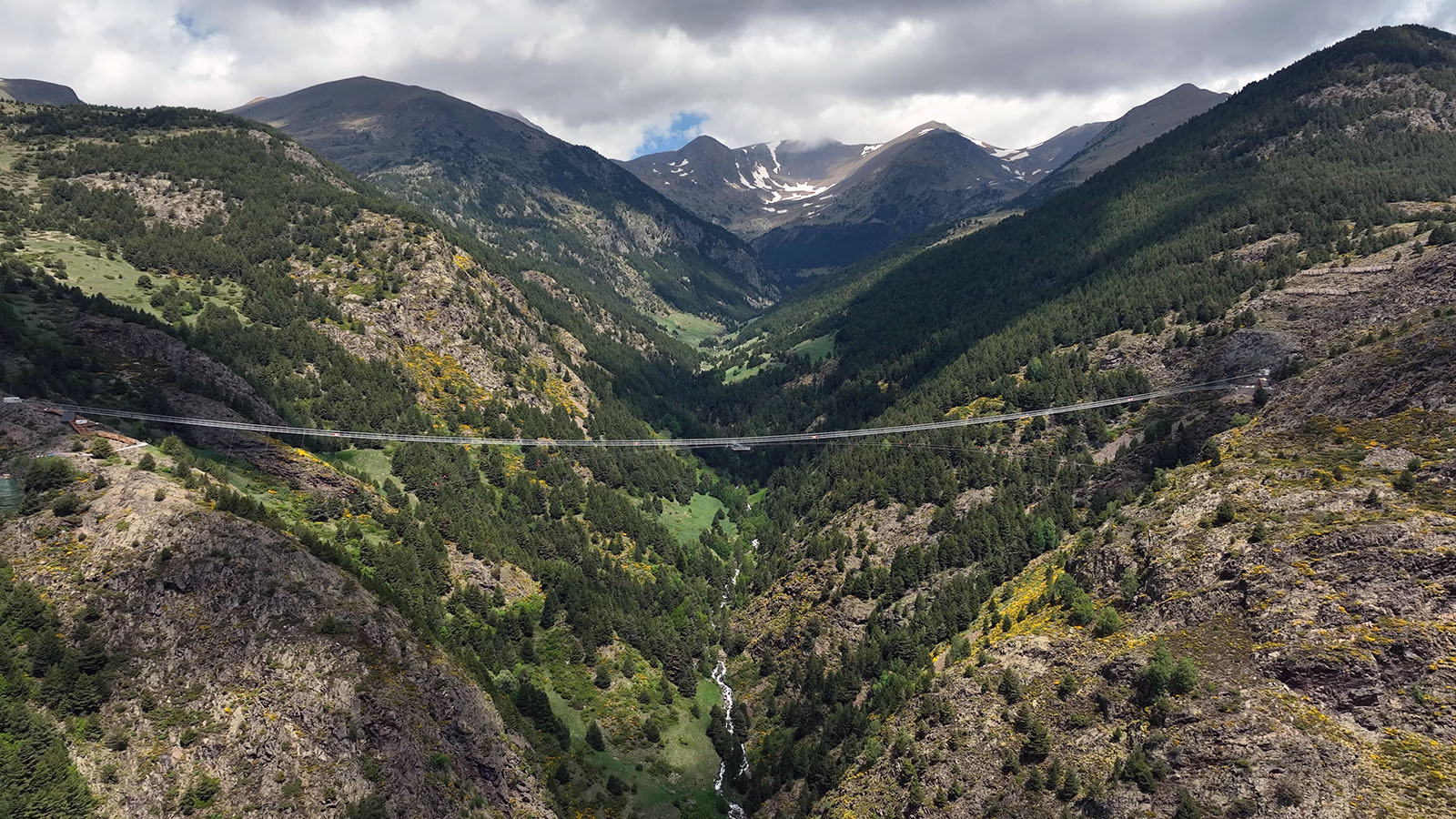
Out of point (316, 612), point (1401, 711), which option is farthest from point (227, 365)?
point (1401, 711)

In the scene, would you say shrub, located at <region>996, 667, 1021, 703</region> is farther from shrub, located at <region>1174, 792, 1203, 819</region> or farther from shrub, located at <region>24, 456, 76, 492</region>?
shrub, located at <region>24, 456, 76, 492</region>

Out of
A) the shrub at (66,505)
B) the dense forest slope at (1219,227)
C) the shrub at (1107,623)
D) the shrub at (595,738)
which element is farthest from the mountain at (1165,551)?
the shrub at (66,505)

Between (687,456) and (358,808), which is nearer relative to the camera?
(358,808)

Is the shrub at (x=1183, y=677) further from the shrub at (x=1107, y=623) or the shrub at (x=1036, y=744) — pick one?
the shrub at (x=1036, y=744)

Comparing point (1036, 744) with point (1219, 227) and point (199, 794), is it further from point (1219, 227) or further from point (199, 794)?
point (1219, 227)

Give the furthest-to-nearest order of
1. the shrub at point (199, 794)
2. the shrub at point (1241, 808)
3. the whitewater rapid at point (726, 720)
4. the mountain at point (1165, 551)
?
the whitewater rapid at point (726, 720), the mountain at point (1165, 551), the shrub at point (1241, 808), the shrub at point (199, 794)

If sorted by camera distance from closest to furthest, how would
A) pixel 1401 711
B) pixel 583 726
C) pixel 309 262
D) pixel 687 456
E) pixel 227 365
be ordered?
1. pixel 1401 711
2. pixel 583 726
3. pixel 227 365
4. pixel 309 262
5. pixel 687 456

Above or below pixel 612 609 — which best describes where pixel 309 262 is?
above

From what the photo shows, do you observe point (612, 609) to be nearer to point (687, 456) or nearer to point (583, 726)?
point (583, 726)
